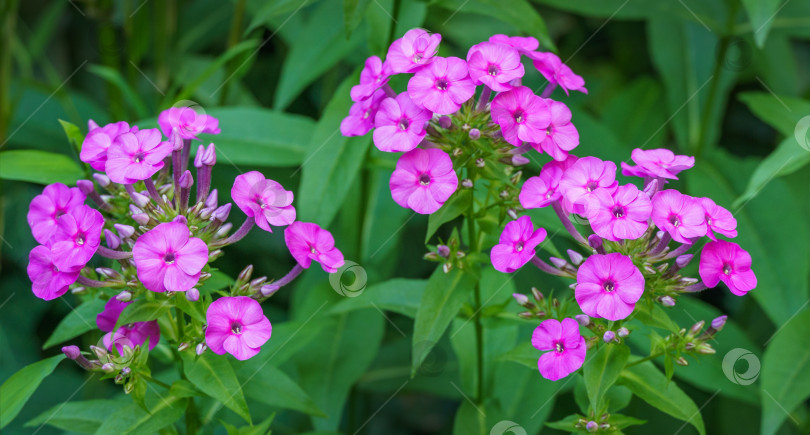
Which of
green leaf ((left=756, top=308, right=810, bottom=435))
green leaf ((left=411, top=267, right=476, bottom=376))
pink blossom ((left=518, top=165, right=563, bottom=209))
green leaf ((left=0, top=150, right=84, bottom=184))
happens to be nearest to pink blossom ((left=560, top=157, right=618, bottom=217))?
pink blossom ((left=518, top=165, right=563, bottom=209))

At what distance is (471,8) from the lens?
6.04 feet

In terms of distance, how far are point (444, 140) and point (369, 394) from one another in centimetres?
124

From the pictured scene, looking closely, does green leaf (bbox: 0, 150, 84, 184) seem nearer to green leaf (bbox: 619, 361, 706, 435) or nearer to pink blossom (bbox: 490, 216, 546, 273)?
pink blossom (bbox: 490, 216, 546, 273)

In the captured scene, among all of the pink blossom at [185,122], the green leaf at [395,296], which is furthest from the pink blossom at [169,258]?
the green leaf at [395,296]

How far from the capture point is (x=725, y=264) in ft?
4.23

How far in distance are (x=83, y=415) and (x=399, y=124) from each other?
0.84m

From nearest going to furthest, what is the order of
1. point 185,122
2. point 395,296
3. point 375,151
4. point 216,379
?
1. point 216,379
2. point 185,122
3. point 395,296
4. point 375,151

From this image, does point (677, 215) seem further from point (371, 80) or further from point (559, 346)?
point (371, 80)

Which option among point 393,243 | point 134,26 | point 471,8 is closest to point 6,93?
point 134,26

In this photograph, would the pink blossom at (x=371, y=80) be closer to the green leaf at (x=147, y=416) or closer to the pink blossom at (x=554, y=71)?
the pink blossom at (x=554, y=71)

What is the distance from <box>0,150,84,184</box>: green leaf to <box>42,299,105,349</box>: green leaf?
1.09 feet

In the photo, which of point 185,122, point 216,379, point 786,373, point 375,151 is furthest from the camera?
point 375,151

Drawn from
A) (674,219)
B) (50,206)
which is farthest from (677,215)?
(50,206)

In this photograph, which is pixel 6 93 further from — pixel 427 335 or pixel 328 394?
pixel 427 335
